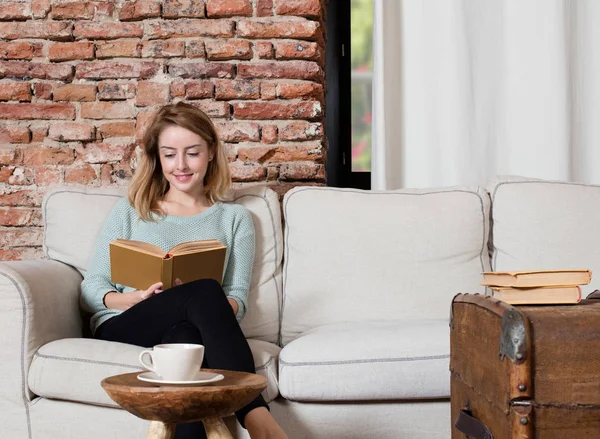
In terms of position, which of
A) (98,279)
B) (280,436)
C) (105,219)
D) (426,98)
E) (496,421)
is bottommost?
(280,436)

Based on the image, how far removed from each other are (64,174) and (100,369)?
1.23 meters

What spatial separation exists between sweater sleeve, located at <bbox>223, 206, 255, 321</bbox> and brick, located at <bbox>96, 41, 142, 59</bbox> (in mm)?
876

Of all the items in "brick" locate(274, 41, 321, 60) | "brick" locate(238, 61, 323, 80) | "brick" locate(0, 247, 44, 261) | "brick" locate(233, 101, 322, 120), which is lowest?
"brick" locate(0, 247, 44, 261)

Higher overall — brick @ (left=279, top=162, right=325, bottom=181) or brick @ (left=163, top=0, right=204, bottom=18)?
brick @ (left=163, top=0, right=204, bottom=18)

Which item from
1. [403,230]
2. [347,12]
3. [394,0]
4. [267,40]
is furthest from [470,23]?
[403,230]

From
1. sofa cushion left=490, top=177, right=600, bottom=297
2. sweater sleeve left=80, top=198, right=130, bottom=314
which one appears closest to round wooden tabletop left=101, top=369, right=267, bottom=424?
sweater sleeve left=80, top=198, right=130, bottom=314

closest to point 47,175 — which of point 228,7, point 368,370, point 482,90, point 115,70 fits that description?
point 115,70

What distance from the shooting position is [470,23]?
10.1 feet

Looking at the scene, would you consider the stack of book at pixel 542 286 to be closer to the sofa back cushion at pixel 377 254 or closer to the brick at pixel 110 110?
the sofa back cushion at pixel 377 254

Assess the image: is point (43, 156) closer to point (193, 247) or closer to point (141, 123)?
point (141, 123)

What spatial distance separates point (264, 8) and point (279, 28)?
0.09m

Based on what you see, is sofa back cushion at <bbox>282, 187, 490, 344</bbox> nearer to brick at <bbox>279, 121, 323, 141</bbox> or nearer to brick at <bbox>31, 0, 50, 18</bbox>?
brick at <bbox>279, 121, 323, 141</bbox>

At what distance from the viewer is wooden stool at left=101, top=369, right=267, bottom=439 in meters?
1.26

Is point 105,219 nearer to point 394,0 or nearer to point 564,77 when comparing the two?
point 394,0
